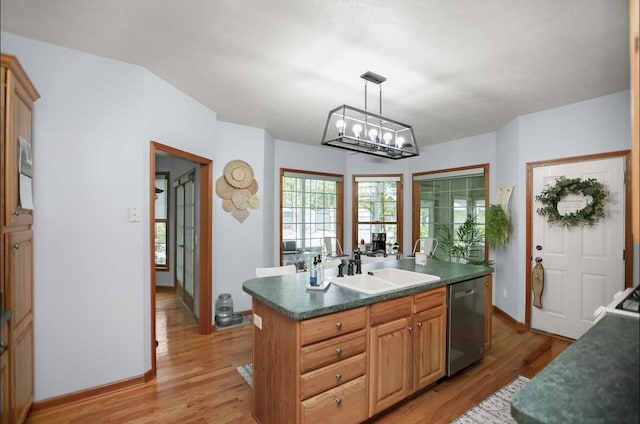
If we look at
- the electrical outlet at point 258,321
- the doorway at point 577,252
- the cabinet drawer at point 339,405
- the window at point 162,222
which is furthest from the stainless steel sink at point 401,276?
the window at point 162,222

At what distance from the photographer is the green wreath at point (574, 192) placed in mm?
2912

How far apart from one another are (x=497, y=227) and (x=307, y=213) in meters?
2.71

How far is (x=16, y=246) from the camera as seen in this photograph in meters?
1.62

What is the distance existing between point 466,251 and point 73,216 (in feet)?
14.5

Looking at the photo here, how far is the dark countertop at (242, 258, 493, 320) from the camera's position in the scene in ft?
5.26

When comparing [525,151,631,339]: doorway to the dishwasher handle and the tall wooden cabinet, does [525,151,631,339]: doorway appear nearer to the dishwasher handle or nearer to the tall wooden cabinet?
the dishwasher handle

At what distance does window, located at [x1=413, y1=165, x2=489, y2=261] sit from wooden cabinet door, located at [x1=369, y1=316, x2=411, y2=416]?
258 centimetres

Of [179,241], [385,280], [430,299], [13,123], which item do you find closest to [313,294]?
[385,280]

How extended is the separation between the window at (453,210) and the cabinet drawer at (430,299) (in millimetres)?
2142

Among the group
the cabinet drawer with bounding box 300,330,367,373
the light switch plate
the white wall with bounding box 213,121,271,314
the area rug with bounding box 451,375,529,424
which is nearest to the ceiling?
the white wall with bounding box 213,121,271,314

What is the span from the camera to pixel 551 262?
329cm

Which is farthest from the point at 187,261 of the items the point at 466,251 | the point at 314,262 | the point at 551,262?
the point at 551,262

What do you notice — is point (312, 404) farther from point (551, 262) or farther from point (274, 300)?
point (551, 262)

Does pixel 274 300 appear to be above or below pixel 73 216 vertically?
below
